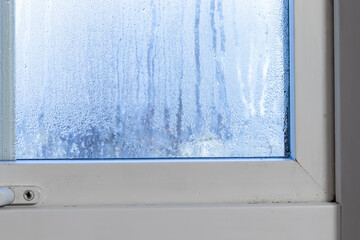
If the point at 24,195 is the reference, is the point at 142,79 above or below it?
above

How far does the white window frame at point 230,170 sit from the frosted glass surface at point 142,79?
0.12ft

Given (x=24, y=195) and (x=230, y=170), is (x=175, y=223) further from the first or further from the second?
(x=24, y=195)

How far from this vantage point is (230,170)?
730 mm

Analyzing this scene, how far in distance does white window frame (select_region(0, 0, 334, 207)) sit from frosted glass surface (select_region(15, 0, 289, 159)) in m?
0.04

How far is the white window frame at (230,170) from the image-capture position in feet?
2.37

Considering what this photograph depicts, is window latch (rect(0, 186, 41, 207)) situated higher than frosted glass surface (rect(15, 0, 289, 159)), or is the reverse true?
frosted glass surface (rect(15, 0, 289, 159))

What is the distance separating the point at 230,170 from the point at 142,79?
0.72 feet

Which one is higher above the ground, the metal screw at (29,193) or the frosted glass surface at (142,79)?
the frosted glass surface at (142,79)

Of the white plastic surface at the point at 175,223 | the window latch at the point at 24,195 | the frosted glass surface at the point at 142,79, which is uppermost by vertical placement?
the frosted glass surface at the point at 142,79

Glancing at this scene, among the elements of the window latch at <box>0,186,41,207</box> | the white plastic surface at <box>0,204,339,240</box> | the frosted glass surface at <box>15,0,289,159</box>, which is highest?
the frosted glass surface at <box>15,0,289,159</box>

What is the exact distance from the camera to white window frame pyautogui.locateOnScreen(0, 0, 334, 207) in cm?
72

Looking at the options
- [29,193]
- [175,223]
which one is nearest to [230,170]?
[175,223]
